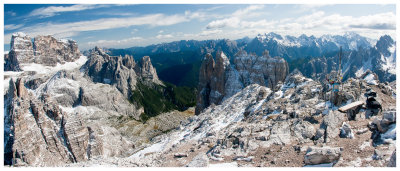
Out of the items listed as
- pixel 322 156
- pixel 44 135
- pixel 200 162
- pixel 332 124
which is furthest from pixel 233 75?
pixel 322 156

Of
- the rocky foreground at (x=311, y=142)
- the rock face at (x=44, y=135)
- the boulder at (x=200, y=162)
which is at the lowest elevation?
the rock face at (x=44, y=135)

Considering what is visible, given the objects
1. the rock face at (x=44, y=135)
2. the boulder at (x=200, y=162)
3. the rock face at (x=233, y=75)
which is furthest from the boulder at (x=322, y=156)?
the rock face at (x=233, y=75)

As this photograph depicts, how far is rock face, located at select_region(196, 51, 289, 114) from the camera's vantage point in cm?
10706

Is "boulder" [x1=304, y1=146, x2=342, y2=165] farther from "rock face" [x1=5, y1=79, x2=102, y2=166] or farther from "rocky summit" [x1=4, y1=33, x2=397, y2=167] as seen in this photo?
"rock face" [x1=5, y1=79, x2=102, y2=166]

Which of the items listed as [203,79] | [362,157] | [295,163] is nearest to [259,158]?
[295,163]

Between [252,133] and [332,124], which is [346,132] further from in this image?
[252,133]

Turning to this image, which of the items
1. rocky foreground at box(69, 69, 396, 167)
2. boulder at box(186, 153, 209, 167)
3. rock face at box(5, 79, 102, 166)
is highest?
rocky foreground at box(69, 69, 396, 167)

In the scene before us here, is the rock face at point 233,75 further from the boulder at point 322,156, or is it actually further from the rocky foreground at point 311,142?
the boulder at point 322,156

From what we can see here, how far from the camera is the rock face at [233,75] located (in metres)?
107

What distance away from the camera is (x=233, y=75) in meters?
110

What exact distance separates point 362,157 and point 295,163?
388 cm

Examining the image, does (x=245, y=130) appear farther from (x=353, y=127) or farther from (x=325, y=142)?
(x=353, y=127)

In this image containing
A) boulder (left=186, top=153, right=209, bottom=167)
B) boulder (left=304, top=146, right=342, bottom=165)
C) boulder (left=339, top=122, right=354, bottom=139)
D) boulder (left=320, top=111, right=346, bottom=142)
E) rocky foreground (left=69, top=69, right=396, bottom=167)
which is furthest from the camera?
boulder (left=320, top=111, right=346, bottom=142)

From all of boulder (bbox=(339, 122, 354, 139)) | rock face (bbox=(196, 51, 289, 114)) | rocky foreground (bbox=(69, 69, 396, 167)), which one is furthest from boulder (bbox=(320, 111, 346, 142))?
rock face (bbox=(196, 51, 289, 114))
